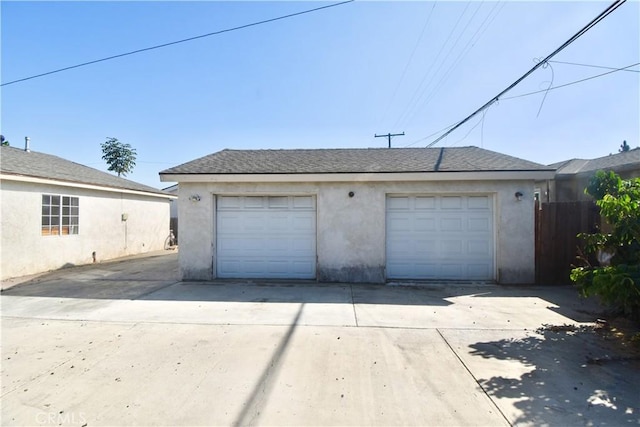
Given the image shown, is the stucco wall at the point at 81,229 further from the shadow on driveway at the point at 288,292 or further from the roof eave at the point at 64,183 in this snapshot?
the shadow on driveway at the point at 288,292

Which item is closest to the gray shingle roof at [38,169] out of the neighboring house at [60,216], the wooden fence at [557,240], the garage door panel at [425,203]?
the neighboring house at [60,216]

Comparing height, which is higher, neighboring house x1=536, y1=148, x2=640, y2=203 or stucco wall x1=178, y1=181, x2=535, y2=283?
neighboring house x1=536, y1=148, x2=640, y2=203

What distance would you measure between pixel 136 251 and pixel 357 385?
46.9 ft

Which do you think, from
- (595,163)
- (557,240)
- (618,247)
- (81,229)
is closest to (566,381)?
→ (618,247)

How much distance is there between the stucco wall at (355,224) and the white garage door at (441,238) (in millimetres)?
253

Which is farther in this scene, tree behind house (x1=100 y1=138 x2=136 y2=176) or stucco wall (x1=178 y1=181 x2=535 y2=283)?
tree behind house (x1=100 y1=138 x2=136 y2=176)

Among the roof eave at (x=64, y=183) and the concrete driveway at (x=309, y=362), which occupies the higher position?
the roof eave at (x=64, y=183)

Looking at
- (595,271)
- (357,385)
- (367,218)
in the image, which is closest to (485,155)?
(367,218)

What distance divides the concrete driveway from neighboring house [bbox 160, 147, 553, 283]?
1648 mm

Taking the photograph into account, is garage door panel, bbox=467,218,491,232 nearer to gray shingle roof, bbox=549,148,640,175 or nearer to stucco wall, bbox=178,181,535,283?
stucco wall, bbox=178,181,535,283

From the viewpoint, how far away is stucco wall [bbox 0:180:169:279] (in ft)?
29.1

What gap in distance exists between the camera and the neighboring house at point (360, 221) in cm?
796

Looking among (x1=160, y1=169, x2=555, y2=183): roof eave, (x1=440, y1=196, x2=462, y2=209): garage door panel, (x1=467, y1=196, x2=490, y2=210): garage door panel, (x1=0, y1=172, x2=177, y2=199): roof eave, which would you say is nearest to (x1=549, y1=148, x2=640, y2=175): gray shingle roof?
(x1=160, y1=169, x2=555, y2=183): roof eave

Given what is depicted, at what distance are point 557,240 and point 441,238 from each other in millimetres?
2814
